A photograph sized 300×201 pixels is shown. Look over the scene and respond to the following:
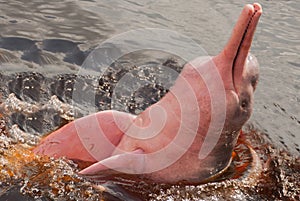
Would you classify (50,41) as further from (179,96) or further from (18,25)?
(179,96)

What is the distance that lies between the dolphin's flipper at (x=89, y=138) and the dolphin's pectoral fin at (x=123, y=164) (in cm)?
39

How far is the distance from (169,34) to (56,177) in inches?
146

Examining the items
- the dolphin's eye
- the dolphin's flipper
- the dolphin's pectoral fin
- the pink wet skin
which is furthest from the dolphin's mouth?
the dolphin's flipper

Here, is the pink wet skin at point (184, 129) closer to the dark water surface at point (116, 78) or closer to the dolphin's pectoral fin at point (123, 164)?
the dolphin's pectoral fin at point (123, 164)

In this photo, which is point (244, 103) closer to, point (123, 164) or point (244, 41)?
point (244, 41)

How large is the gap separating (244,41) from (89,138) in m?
1.51

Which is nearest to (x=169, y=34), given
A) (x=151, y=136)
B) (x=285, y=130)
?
(x=285, y=130)

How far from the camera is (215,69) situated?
446 centimetres

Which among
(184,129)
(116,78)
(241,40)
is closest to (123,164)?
(184,129)

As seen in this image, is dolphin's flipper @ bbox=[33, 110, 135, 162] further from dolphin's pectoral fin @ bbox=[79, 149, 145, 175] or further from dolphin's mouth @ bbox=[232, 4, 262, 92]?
dolphin's mouth @ bbox=[232, 4, 262, 92]

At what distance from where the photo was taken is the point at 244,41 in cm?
427

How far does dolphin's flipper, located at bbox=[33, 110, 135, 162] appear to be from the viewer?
5.02m

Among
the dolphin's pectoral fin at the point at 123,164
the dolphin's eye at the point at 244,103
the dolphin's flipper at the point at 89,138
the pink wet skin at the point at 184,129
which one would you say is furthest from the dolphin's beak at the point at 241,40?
the dolphin's flipper at the point at 89,138

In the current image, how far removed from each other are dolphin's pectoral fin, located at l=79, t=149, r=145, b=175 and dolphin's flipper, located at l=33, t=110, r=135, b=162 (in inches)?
15.4
